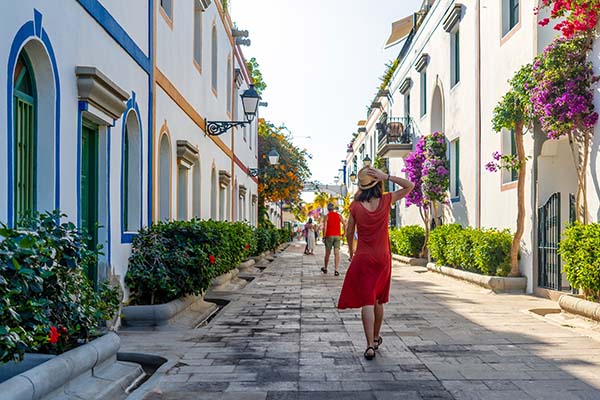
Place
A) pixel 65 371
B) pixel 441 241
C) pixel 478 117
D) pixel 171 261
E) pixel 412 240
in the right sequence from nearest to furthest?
pixel 65 371 → pixel 171 261 → pixel 478 117 → pixel 441 241 → pixel 412 240

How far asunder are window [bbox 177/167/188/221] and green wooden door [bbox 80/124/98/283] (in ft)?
17.5

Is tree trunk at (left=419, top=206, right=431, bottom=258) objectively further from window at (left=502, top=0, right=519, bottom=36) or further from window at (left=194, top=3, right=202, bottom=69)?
window at (left=194, top=3, right=202, bottom=69)

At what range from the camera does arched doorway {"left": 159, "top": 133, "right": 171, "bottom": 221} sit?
11719 mm

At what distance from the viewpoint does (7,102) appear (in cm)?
532

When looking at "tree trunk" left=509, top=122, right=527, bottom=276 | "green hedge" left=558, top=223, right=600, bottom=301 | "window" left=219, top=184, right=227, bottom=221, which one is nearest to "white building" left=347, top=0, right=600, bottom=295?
"tree trunk" left=509, top=122, right=527, bottom=276

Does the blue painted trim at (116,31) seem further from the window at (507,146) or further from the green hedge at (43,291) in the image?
the window at (507,146)

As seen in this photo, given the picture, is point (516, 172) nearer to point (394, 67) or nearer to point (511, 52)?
point (511, 52)

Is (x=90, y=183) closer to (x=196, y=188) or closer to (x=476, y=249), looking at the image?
(x=196, y=188)

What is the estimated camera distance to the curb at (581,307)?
806 centimetres

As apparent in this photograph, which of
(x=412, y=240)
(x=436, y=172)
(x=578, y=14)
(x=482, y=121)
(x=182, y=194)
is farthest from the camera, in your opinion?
(x=412, y=240)

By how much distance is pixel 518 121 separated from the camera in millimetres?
11789

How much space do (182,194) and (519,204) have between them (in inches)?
244

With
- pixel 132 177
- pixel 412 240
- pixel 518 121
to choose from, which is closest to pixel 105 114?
pixel 132 177

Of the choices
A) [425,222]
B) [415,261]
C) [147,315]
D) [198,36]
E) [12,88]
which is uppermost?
[198,36]
